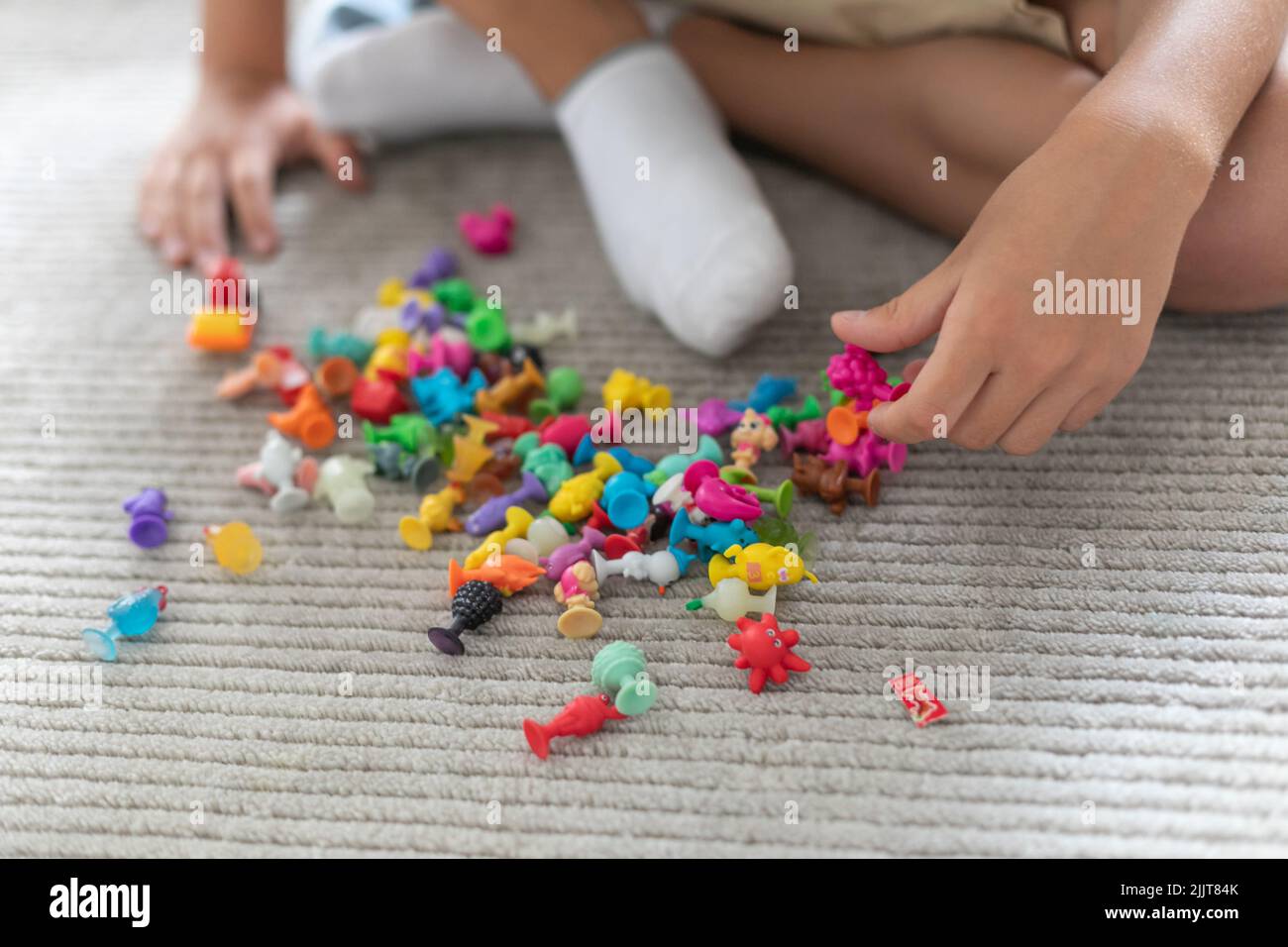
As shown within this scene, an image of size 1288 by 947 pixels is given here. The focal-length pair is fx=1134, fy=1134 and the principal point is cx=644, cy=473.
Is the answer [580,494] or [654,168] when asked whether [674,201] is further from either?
[580,494]

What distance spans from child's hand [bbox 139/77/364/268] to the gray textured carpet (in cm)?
14

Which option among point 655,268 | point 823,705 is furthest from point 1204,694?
point 655,268

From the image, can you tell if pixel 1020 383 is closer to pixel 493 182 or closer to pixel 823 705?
pixel 823 705

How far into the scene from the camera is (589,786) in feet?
1.90

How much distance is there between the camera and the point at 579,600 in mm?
643

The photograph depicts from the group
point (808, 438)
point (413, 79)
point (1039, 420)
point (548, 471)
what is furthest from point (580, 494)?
point (413, 79)

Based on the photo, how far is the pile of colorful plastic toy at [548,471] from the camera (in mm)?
638

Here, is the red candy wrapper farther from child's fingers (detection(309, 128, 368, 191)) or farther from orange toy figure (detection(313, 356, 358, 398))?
child's fingers (detection(309, 128, 368, 191))

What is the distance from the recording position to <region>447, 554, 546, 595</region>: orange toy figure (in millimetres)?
653

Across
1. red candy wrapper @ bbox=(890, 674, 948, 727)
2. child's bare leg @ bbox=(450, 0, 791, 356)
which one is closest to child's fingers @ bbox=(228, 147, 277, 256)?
child's bare leg @ bbox=(450, 0, 791, 356)

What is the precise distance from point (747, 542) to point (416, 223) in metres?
0.46

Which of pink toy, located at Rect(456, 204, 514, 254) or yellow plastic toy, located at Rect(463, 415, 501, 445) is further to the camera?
pink toy, located at Rect(456, 204, 514, 254)
